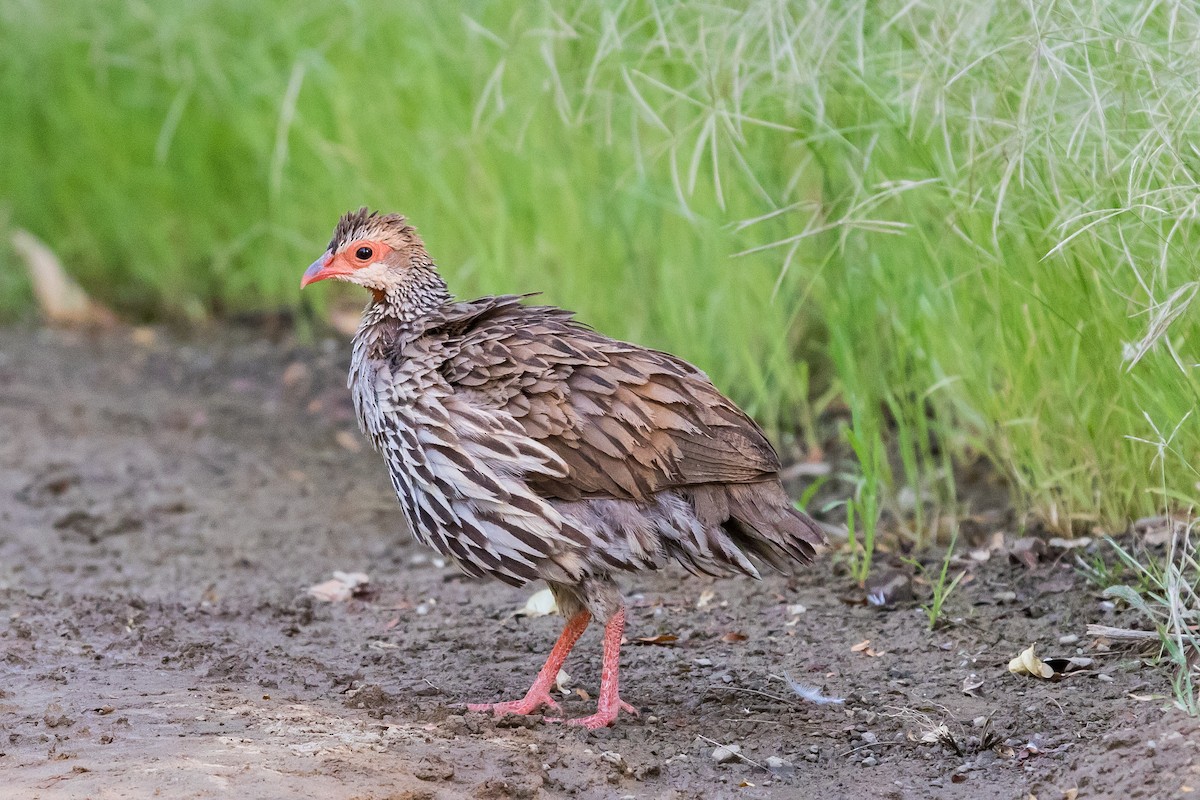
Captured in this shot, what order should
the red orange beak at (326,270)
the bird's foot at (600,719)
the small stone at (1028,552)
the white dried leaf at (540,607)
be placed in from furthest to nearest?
the white dried leaf at (540,607) → the small stone at (1028,552) → the red orange beak at (326,270) → the bird's foot at (600,719)

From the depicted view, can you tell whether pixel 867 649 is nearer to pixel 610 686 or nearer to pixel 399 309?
pixel 610 686

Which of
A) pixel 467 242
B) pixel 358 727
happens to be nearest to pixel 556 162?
pixel 467 242

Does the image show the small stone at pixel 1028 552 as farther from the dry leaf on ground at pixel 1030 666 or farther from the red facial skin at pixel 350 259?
the red facial skin at pixel 350 259

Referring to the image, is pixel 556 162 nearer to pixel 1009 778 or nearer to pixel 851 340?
pixel 851 340

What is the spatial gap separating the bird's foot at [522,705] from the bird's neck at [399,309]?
1.01 metres

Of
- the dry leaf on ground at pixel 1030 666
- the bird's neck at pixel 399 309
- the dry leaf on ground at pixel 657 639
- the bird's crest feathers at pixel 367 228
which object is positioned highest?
the bird's crest feathers at pixel 367 228

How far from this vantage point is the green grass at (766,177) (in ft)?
12.9

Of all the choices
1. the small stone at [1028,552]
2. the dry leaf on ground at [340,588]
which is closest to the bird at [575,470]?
the small stone at [1028,552]

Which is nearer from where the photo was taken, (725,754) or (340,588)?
(725,754)

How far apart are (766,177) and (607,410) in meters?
1.58

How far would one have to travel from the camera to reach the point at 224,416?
6730 mm

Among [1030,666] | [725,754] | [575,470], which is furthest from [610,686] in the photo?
[1030,666]

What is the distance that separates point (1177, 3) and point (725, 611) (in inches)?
85.8

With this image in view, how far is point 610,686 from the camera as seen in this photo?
139 inches
